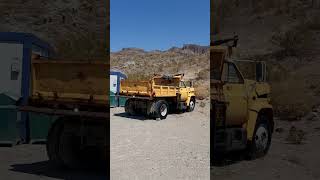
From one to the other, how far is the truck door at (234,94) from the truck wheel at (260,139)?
36 cm

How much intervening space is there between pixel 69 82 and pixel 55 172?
4.24ft

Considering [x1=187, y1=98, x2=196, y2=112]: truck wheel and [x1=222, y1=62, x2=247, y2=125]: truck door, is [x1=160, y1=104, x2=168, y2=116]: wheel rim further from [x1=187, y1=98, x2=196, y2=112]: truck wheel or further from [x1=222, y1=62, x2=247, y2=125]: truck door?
[x1=222, y1=62, x2=247, y2=125]: truck door

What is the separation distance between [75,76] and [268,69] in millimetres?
3301

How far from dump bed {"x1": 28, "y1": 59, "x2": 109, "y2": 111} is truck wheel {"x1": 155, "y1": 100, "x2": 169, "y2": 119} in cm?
796

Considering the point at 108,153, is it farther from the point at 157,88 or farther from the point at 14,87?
the point at 157,88

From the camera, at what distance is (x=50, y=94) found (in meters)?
5.88

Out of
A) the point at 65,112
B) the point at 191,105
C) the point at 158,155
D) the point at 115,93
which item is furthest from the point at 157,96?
the point at 65,112

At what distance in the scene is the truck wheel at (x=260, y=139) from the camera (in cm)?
577

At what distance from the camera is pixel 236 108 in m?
5.61

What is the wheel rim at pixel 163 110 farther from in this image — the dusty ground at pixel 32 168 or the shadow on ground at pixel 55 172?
the shadow on ground at pixel 55 172

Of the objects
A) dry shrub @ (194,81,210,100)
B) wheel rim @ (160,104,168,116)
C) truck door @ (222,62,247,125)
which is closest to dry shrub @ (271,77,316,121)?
truck door @ (222,62,247,125)

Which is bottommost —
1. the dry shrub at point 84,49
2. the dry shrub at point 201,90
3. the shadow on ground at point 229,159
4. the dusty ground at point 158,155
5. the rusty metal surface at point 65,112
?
the dusty ground at point 158,155

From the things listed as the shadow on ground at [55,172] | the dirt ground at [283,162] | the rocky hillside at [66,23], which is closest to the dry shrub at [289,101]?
the dirt ground at [283,162]

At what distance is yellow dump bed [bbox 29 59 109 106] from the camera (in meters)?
5.48
